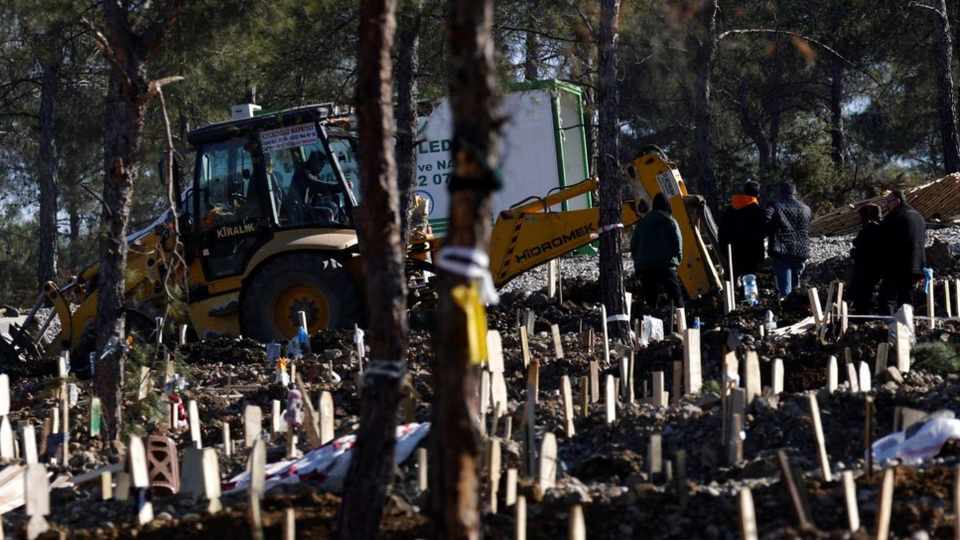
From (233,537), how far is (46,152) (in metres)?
20.5

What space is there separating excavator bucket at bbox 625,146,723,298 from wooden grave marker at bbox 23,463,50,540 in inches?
365

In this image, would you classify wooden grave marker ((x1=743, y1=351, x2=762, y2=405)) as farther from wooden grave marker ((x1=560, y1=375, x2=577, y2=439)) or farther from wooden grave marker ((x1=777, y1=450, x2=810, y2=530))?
wooden grave marker ((x1=777, y1=450, x2=810, y2=530))

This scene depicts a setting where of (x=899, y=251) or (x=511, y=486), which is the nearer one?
(x=511, y=486)

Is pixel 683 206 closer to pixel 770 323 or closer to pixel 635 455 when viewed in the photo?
pixel 770 323

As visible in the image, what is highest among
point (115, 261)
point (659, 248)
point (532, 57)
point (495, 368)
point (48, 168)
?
point (48, 168)

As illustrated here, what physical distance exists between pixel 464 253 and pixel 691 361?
468 centimetres

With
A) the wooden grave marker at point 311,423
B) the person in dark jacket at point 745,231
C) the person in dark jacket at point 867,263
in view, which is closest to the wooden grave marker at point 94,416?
the wooden grave marker at point 311,423

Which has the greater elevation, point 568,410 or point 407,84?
point 407,84

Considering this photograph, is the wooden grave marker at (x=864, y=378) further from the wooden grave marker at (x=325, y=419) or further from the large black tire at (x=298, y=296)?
the large black tire at (x=298, y=296)

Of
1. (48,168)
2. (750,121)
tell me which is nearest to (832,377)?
(48,168)

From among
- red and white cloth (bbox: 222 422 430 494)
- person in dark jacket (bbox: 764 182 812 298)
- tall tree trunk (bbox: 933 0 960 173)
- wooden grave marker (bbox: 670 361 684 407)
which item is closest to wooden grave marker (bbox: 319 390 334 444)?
Result: red and white cloth (bbox: 222 422 430 494)

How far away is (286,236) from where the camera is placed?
14430mm

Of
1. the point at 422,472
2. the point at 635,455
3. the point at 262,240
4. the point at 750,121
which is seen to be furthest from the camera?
the point at 750,121

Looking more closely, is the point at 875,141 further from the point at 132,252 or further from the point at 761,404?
the point at 761,404
